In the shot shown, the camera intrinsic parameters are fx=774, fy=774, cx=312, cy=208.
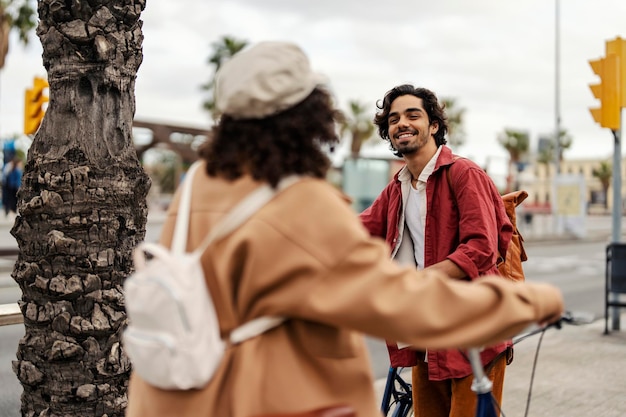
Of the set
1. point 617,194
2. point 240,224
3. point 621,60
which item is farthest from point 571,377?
point 240,224

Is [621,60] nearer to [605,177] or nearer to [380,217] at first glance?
[380,217]

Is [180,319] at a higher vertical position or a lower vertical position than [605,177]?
higher

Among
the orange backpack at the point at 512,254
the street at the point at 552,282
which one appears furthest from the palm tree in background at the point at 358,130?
the orange backpack at the point at 512,254

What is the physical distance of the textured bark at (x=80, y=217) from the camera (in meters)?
3.12

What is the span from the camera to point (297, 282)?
1.64 meters

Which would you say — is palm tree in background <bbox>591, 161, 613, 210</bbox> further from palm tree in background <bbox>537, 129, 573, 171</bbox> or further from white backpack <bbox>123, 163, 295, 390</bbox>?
white backpack <bbox>123, 163, 295, 390</bbox>

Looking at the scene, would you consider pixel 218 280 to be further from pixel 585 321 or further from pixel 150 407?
pixel 585 321

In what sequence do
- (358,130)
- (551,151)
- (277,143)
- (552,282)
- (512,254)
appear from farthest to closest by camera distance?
1. (551,151)
2. (358,130)
3. (552,282)
4. (512,254)
5. (277,143)

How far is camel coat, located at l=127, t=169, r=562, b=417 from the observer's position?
1618 mm

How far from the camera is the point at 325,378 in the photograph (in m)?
1.74

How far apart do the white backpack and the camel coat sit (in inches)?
1.1

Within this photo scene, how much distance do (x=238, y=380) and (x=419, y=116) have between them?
1.79 metres

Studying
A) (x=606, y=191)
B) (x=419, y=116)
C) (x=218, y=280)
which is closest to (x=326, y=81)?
(x=218, y=280)

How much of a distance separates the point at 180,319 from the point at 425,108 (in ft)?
6.20
